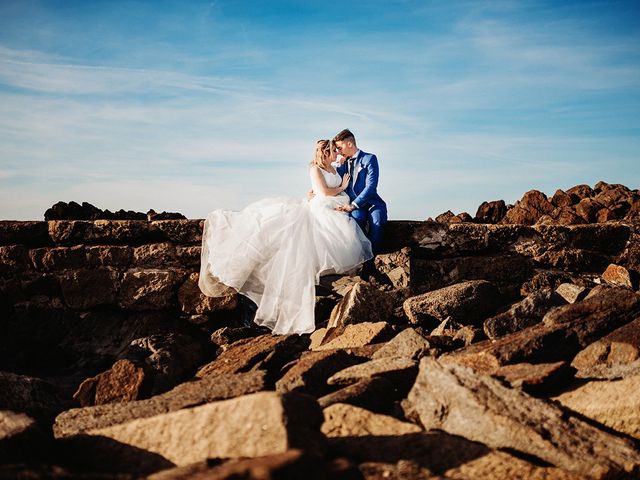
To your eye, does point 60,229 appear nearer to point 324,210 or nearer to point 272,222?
point 272,222

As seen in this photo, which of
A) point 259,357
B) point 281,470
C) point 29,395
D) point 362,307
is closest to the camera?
point 281,470

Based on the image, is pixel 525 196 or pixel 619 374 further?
pixel 525 196

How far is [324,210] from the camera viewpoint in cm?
615

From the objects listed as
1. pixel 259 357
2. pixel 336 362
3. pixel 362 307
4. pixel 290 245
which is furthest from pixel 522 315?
pixel 290 245

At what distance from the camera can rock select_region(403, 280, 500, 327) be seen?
506cm

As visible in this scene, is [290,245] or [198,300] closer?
[290,245]

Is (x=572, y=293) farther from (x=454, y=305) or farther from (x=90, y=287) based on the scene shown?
(x=90, y=287)

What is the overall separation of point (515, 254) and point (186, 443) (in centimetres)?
424

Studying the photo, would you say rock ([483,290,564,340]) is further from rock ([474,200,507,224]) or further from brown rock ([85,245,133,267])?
rock ([474,200,507,224])

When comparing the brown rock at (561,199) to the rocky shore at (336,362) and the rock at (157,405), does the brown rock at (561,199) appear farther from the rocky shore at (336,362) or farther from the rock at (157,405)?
the rock at (157,405)

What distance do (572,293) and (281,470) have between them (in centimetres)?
387

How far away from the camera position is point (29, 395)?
4312mm

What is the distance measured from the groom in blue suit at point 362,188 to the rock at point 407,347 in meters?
1.97

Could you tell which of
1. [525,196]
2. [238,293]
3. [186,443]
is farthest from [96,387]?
[525,196]
